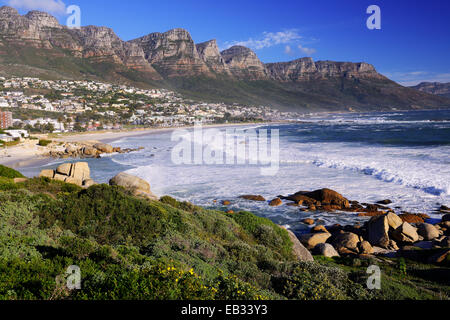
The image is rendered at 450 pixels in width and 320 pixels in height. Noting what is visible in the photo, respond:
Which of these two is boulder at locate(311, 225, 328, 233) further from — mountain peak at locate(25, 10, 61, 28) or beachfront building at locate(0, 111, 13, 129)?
mountain peak at locate(25, 10, 61, 28)

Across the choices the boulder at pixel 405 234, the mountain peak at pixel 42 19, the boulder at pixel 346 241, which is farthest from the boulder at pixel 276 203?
the mountain peak at pixel 42 19

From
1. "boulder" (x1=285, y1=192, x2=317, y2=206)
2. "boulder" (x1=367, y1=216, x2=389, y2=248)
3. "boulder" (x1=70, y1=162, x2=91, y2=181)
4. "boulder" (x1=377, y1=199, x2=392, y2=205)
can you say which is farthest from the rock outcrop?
"boulder" (x1=377, y1=199, x2=392, y2=205)

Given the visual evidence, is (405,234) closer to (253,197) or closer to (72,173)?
(253,197)

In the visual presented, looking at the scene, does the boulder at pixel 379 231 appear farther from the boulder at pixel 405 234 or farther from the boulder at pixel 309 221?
the boulder at pixel 309 221

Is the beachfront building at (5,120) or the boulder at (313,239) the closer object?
the boulder at (313,239)

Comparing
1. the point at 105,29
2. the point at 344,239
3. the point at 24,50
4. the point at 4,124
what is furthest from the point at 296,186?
the point at 105,29
